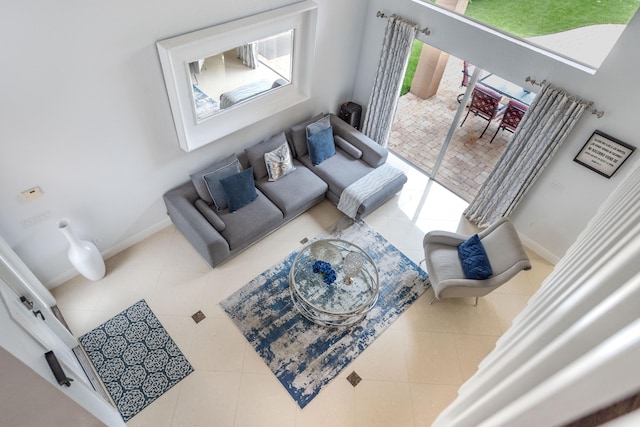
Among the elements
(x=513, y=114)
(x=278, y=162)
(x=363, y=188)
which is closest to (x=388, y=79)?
(x=363, y=188)

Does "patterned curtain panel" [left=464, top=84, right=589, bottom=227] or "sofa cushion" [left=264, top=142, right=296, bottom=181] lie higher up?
"patterned curtain panel" [left=464, top=84, right=589, bottom=227]

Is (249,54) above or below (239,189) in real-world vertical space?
above

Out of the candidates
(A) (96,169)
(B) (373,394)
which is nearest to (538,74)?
(B) (373,394)

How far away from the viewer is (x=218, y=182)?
15.7 feet

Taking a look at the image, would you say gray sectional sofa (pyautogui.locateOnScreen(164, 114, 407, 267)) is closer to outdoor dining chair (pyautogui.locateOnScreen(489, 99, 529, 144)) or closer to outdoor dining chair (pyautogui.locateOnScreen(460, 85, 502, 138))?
outdoor dining chair (pyautogui.locateOnScreen(460, 85, 502, 138))

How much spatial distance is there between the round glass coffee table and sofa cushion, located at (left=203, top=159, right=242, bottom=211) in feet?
4.06

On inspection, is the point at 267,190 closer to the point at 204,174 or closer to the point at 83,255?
the point at 204,174

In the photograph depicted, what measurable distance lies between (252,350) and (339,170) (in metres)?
2.77

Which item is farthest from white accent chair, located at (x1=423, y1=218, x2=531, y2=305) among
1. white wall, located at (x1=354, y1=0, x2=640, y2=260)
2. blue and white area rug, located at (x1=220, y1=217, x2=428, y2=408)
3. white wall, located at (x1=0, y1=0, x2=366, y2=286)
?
white wall, located at (x1=0, y1=0, x2=366, y2=286)

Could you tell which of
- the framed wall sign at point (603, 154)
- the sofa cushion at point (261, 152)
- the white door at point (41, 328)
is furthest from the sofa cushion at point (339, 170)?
the white door at point (41, 328)

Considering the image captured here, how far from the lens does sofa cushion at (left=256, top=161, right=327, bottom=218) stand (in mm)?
5121

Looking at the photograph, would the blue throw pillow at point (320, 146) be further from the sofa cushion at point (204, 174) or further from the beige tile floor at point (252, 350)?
the sofa cushion at point (204, 174)

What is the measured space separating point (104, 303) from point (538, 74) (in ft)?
18.2

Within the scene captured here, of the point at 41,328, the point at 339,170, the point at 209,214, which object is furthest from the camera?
the point at 339,170
